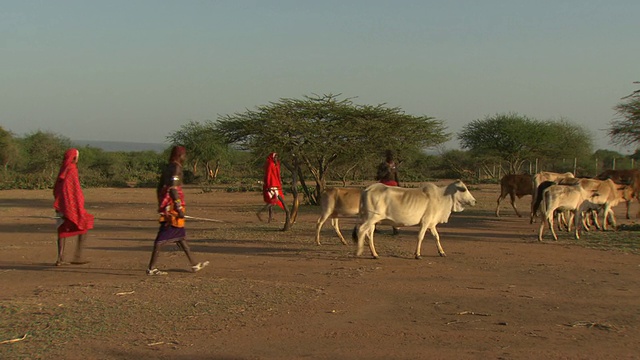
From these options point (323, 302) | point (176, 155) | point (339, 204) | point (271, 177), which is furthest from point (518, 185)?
point (323, 302)

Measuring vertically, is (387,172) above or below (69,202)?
above

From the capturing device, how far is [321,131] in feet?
70.4

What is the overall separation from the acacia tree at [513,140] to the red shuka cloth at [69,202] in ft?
105

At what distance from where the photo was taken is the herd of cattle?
10836mm

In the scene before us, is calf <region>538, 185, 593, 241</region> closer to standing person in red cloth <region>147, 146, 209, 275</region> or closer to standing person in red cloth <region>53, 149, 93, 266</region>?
standing person in red cloth <region>147, 146, 209, 275</region>

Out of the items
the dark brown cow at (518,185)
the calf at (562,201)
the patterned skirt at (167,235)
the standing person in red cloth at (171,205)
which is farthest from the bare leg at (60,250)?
the dark brown cow at (518,185)

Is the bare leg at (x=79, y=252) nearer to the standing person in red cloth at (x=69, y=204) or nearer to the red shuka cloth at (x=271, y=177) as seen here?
the standing person in red cloth at (x=69, y=204)

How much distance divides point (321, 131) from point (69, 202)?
475 inches

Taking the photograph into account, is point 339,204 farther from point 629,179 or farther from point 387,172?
point 629,179

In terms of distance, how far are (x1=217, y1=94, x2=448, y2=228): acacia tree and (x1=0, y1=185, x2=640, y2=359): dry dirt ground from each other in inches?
296

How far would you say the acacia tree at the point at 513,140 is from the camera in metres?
38.7

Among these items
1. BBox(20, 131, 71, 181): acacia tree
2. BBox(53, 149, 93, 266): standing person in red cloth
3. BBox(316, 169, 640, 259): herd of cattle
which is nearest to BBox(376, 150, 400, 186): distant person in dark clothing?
BBox(316, 169, 640, 259): herd of cattle

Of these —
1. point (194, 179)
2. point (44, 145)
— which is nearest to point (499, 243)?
point (194, 179)

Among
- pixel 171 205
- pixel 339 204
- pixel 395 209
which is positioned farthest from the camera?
pixel 339 204
